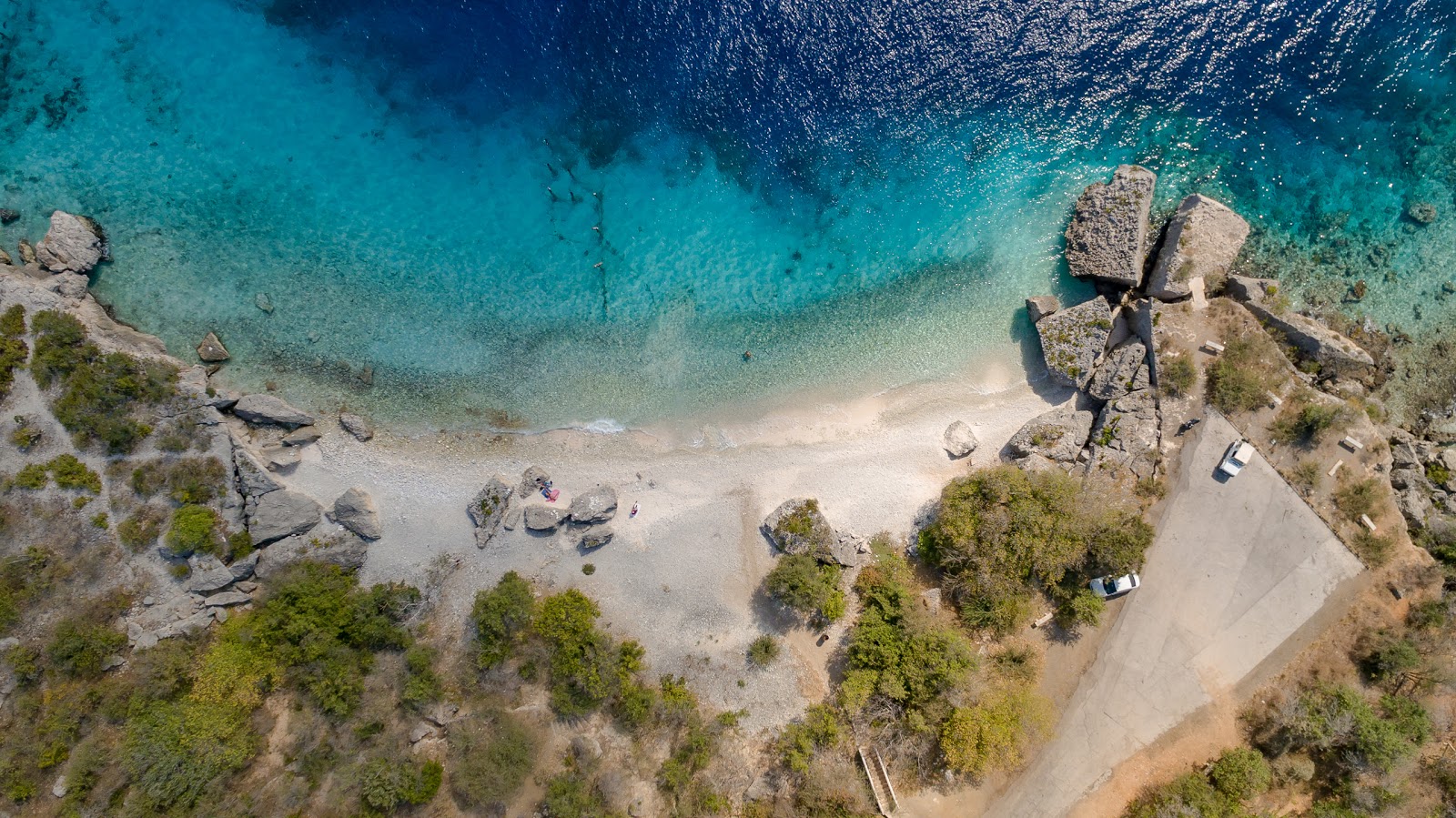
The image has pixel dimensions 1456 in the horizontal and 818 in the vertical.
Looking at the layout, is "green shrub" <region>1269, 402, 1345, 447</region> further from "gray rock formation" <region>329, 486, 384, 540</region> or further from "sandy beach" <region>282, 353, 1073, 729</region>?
"gray rock formation" <region>329, 486, 384, 540</region>

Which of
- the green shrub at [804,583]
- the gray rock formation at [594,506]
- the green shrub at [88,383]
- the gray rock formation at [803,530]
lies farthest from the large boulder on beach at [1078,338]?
the green shrub at [88,383]

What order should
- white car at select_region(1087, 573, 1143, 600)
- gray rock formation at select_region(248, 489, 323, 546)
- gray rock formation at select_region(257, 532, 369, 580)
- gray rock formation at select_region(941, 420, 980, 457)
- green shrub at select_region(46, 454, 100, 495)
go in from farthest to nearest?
gray rock formation at select_region(941, 420, 980, 457) → gray rock formation at select_region(257, 532, 369, 580) → gray rock formation at select_region(248, 489, 323, 546) → white car at select_region(1087, 573, 1143, 600) → green shrub at select_region(46, 454, 100, 495)

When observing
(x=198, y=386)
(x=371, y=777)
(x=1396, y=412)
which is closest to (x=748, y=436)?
(x=371, y=777)

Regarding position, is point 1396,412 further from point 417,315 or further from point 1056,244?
point 417,315

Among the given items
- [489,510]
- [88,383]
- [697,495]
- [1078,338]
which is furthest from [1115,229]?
[88,383]

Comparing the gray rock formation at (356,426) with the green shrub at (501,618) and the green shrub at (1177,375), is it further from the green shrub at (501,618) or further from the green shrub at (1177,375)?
the green shrub at (1177,375)

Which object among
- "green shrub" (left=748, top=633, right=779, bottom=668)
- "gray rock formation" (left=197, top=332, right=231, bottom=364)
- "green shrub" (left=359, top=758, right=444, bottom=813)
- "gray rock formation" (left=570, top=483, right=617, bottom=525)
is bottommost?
"green shrub" (left=359, top=758, right=444, bottom=813)

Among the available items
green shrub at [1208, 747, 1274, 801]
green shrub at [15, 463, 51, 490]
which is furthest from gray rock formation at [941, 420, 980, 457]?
green shrub at [15, 463, 51, 490]
